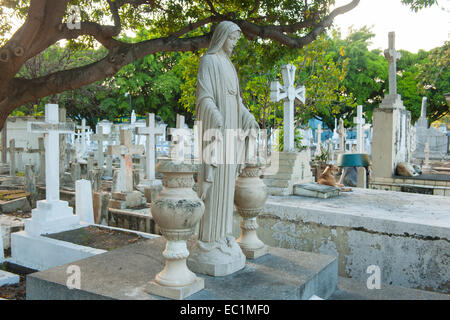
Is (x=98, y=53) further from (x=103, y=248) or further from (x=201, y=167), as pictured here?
(x=201, y=167)

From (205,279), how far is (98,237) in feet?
10.6

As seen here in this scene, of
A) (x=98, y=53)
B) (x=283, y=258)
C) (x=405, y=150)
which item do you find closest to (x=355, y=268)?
(x=283, y=258)

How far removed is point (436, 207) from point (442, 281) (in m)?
1.51

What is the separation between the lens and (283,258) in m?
3.75

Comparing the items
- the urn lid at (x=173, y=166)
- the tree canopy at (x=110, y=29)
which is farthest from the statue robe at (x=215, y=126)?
the tree canopy at (x=110, y=29)

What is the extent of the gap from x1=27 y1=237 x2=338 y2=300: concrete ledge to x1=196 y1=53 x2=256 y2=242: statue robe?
46cm

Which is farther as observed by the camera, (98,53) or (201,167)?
(98,53)

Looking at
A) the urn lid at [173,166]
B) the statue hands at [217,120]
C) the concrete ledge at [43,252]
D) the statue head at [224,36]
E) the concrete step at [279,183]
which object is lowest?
the concrete ledge at [43,252]

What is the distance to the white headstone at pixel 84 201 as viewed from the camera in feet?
21.6

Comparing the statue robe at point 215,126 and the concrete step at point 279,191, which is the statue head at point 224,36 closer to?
the statue robe at point 215,126

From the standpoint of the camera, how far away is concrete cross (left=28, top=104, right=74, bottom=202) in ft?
20.8

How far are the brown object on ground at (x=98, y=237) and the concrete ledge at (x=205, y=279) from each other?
5.94 ft

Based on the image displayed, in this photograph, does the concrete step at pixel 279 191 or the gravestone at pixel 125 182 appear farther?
the gravestone at pixel 125 182

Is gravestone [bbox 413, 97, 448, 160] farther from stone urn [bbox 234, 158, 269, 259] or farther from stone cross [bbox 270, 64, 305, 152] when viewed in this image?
stone urn [bbox 234, 158, 269, 259]
